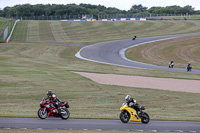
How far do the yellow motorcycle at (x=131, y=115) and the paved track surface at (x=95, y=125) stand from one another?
10.0 inches

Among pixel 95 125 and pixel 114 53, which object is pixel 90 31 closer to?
pixel 114 53

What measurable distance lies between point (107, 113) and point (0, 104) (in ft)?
26.2

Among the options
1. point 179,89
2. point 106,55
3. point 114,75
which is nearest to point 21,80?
point 114,75

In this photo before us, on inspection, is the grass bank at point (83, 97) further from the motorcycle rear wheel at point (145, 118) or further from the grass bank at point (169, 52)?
the grass bank at point (169, 52)

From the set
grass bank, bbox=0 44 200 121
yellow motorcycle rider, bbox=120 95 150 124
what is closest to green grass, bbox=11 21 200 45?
grass bank, bbox=0 44 200 121

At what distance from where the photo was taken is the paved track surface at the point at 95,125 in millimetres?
16062

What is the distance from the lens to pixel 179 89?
31547mm

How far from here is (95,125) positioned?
54.5 ft

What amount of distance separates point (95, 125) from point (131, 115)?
2181mm

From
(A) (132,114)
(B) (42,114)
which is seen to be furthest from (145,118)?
(B) (42,114)

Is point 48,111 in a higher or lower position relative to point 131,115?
higher

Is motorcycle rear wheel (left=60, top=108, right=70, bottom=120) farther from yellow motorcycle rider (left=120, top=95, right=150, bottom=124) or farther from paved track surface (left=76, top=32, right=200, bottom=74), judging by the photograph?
paved track surface (left=76, top=32, right=200, bottom=74)

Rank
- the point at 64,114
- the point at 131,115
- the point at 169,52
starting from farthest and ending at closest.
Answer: the point at 169,52 < the point at 64,114 < the point at 131,115

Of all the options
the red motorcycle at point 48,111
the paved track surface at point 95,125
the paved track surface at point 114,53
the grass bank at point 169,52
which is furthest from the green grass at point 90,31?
the paved track surface at point 95,125
